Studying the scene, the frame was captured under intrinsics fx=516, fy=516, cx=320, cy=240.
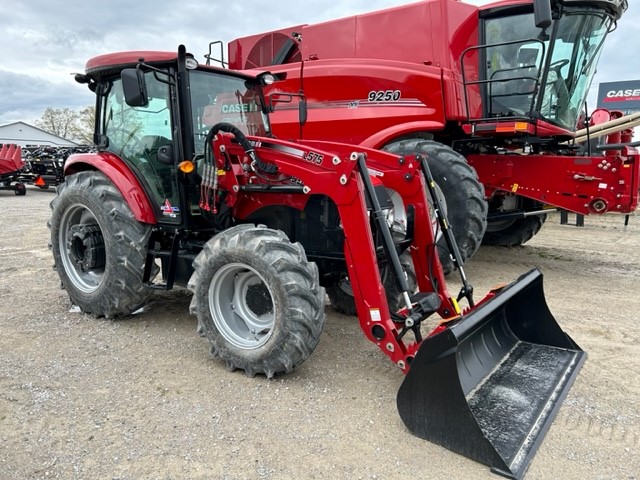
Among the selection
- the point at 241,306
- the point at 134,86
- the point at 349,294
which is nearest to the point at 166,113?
the point at 134,86

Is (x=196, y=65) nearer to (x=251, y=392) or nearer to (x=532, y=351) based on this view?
(x=251, y=392)

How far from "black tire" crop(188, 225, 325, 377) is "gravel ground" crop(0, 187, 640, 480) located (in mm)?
200

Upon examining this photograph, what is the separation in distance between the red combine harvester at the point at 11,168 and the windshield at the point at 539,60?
16.7m

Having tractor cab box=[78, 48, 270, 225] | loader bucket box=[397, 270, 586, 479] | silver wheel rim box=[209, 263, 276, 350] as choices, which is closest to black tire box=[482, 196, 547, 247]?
loader bucket box=[397, 270, 586, 479]

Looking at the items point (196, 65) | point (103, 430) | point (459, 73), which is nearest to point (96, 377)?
point (103, 430)

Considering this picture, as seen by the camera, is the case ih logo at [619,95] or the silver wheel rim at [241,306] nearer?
the silver wheel rim at [241,306]

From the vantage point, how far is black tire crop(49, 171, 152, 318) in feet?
14.5

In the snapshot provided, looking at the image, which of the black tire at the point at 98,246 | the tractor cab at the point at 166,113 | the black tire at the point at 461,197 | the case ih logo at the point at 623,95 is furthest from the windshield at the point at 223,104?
the case ih logo at the point at 623,95

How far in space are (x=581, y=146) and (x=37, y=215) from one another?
12.0 metres

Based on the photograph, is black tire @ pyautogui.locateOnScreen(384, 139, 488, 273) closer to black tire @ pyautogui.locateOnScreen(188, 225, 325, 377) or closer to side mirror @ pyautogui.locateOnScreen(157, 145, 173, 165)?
black tire @ pyautogui.locateOnScreen(188, 225, 325, 377)

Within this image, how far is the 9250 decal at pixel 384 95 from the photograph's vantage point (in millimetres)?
6383

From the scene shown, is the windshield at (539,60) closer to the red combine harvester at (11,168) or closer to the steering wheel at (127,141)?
the steering wheel at (127,141)

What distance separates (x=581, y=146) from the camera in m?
7.76

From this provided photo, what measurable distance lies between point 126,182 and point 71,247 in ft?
3.06
